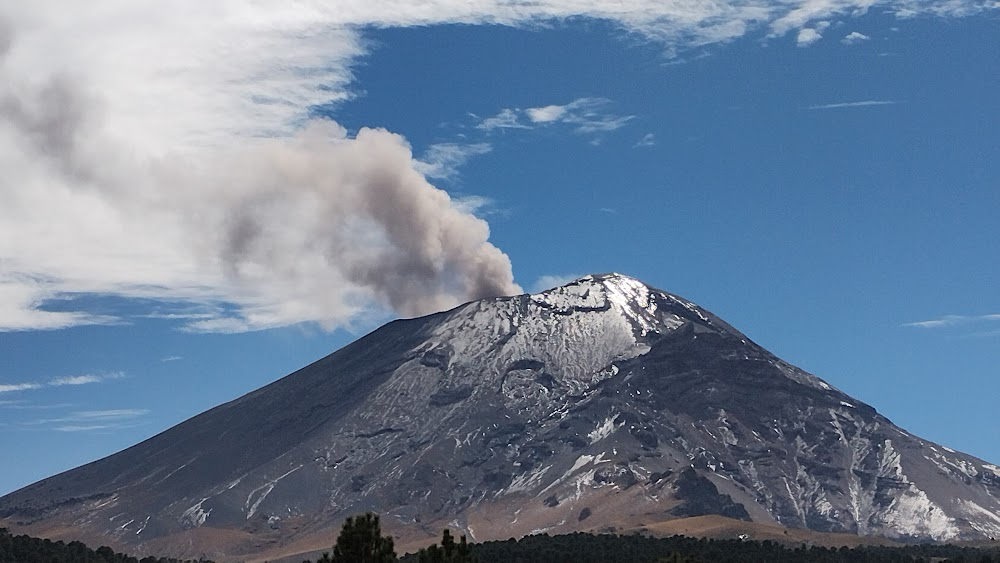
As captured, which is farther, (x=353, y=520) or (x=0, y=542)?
(x=0, y=542)

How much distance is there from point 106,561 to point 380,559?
427ft

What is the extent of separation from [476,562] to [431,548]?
6.46 metres

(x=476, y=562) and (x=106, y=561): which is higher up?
(x=106, y=561)

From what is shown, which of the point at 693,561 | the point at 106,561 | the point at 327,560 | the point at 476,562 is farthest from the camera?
the point at 106,561

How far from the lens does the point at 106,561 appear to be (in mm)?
191125

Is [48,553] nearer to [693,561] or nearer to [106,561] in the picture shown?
[106,561]

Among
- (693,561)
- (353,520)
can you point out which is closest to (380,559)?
(353,520)

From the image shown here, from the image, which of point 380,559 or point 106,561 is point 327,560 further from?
point 106,561

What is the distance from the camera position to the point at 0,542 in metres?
192

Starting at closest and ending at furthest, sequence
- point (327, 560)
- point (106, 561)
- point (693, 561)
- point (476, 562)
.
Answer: point (327, 560) → point (476, 562) → point (693, 561) → point (106, 561)

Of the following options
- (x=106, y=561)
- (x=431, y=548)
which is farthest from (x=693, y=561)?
(x=106, y=561)

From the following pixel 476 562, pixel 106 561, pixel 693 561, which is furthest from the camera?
pixel 106 561

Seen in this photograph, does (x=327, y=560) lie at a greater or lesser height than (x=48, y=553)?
lesser

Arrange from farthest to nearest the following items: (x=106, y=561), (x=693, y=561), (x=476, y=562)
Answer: (x=106, y=561)
(x=693, y=561)
(x=476, y=562)
